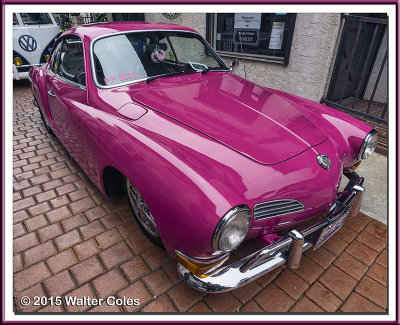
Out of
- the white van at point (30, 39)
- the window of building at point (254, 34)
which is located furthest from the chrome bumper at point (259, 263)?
the white van at point (30, 39)

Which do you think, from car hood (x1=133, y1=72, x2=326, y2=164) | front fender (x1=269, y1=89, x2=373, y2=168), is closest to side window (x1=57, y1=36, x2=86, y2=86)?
car hood (x1=133, y1=72, x2=326, y2=164)

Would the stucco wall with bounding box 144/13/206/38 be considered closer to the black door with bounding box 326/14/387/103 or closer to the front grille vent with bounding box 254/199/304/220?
the black door with bounding box 326/14/387/103

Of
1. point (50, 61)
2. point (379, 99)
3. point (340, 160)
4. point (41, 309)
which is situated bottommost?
point (41, 309)

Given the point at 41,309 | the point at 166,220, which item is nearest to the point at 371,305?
the point at 166,220

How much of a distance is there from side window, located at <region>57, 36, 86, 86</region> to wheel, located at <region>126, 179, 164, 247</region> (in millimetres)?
1154

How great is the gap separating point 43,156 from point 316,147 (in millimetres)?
3439

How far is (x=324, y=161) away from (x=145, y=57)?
1.88 metres

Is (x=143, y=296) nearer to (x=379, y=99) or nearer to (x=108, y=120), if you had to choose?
(x=108, y=120)

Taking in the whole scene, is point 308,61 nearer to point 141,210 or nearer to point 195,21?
point 195,21

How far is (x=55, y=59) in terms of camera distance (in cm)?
329

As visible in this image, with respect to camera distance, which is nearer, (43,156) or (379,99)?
(43,156)

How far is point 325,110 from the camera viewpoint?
264cm

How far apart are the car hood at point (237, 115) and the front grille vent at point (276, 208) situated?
272 mm

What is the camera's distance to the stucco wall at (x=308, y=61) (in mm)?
4012
